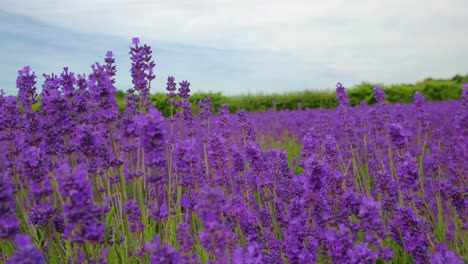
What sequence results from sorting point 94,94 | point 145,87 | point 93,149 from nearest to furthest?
point 93,149
point 94,94
point 145,87

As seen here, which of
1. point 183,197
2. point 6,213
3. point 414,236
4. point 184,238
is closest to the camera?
point 6,213

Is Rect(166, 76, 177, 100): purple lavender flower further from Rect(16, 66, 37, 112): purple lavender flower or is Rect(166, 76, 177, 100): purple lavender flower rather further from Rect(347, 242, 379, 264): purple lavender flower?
Rect(347, 242, 379, 264): purple lavender flower

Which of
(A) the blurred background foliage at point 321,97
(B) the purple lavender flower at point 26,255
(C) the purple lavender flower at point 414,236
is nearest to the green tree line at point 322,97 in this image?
(A) the blurred background foliage at point 321,97

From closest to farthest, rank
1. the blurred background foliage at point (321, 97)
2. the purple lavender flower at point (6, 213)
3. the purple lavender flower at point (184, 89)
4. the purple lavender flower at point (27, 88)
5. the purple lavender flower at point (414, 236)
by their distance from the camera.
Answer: the purple lavender flower at point (6, 213) → the purple lavender flower at point (414, 236) → the purple lavender flower at point (27, 88) → the purple lavender flower at point (184, 89) → the blurred background foliage at point (321, 97)

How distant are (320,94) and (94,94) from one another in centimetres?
1955

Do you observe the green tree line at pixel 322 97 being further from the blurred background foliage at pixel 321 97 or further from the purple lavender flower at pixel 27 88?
the purple lavender flower at pixel 27 88

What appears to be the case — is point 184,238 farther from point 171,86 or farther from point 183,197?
point 171,86

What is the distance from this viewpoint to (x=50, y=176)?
3084mm

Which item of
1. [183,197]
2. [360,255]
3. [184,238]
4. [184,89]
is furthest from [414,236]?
[184,89]

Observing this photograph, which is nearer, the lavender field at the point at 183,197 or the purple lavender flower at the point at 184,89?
the lavender field at the point at 183,197

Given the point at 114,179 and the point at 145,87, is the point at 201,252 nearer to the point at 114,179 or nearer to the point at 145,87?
the point at 114,179

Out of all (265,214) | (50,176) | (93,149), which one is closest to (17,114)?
(50,176)

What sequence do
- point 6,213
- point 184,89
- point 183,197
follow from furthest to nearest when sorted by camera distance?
point 184,89
point 183,197
point 6,213

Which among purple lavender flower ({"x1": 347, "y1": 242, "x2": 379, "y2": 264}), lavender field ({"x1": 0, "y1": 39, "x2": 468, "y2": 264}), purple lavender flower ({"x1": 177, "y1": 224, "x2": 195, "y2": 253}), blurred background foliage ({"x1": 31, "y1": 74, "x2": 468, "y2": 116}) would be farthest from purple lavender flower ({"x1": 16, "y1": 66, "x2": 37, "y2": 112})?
blurred background foliage ({"x1": 31, "y1": 74, "x2": 468, "y2": 116})
